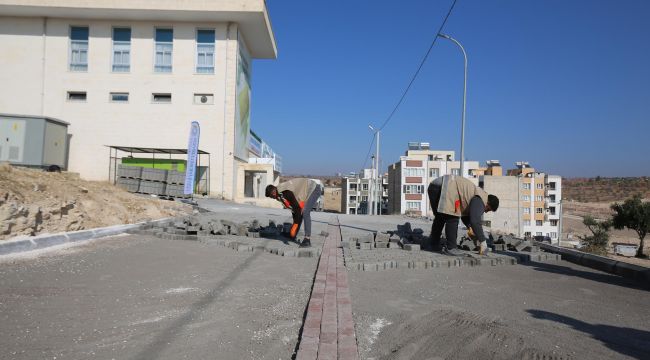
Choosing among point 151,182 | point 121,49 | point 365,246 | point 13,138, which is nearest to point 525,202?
point 121,49

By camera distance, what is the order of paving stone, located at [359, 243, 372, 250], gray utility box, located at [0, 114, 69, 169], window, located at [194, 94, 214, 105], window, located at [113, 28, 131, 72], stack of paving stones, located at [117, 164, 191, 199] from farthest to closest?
1. window, located at [113, 28, 131, 72]
2. window, located at [194, 94, 214, 105]
3. gray utility box, located at [0, 114, 69, 169]
4. stack of paving stones, located at [117, 164, 191, 199]
5. paving stone, located at [359, 243, 372, 250]

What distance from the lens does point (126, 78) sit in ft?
90.2

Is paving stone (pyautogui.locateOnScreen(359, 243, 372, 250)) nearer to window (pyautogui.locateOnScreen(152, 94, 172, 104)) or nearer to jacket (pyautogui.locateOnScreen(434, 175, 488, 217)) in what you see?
jacket (pyautogui.locateOnScreen(434, 175, 488, 217))

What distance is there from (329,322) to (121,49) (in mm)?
29793

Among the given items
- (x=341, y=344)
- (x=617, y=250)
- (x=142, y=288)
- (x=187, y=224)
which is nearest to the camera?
(x=341, y=344)

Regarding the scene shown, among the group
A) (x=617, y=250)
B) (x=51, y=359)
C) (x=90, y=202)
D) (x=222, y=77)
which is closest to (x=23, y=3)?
(x=222, y=77)

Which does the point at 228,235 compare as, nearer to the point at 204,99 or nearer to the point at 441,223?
the point at 441,223

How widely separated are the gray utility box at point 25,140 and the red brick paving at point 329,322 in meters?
22.7

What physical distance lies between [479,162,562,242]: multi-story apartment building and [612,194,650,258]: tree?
510 inches

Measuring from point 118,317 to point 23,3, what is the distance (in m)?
31.6

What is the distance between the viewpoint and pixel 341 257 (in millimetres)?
6660

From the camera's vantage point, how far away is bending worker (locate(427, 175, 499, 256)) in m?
6.95

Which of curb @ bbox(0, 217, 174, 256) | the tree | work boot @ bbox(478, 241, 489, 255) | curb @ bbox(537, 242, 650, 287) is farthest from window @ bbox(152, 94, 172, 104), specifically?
the tree

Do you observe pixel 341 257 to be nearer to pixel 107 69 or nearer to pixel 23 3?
pixel 107 69
